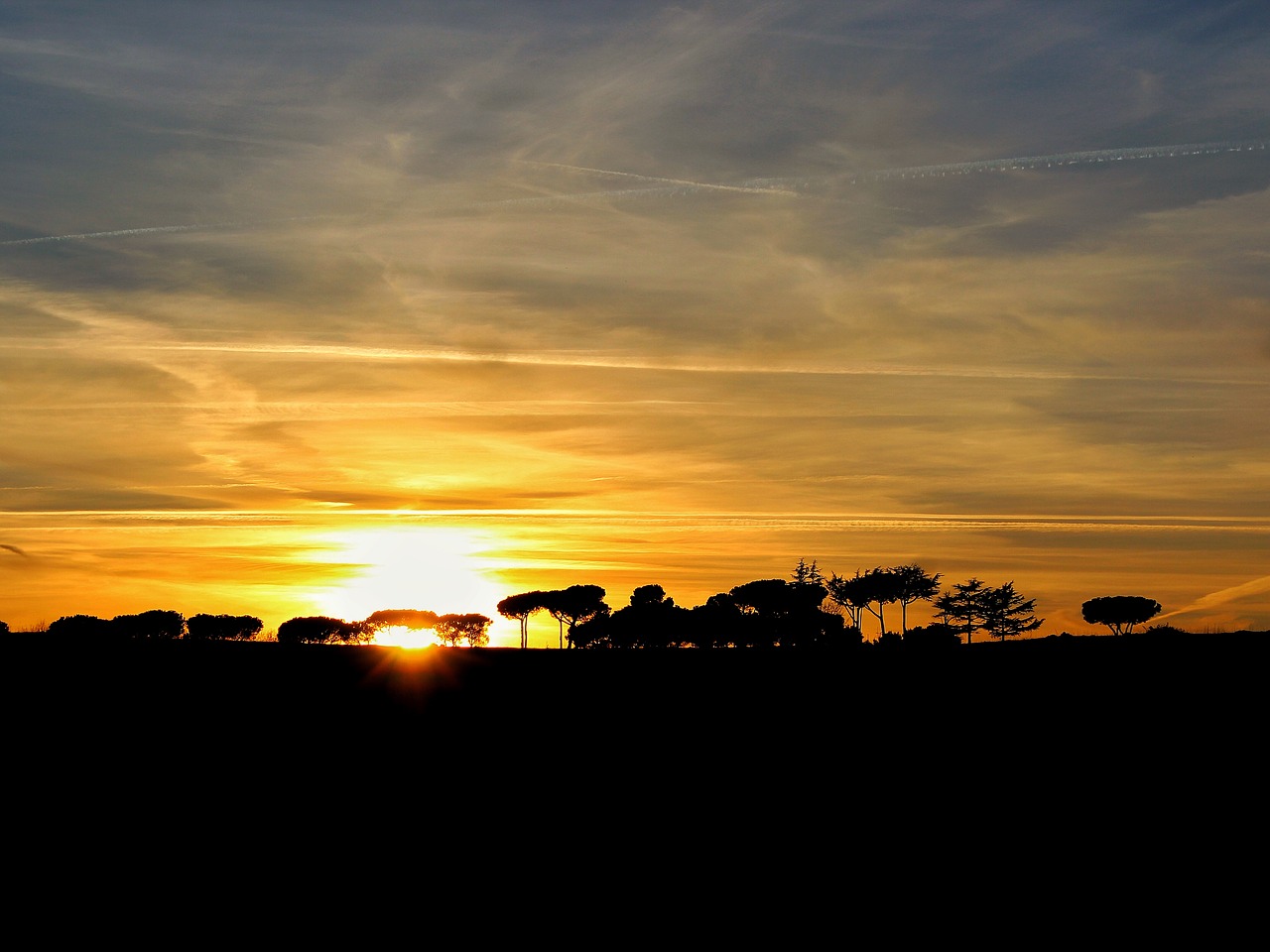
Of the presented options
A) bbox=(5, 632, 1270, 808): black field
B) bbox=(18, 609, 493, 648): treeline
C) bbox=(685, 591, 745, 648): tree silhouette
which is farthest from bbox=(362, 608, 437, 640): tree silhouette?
bbox=(5, 632, 1270, 808): black field

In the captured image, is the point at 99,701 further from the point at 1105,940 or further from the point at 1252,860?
the point at 1252,860

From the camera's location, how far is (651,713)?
25453 mm

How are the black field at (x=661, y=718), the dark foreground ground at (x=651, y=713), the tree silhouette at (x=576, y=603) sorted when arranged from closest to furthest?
1. the black field at (x=661, y=718)
2. the dark foreground ground at (x=651, y=713)
3. the tree silhouette at (x=576, y=603)

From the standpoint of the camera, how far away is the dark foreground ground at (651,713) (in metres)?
22.5

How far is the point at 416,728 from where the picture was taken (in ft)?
80.6

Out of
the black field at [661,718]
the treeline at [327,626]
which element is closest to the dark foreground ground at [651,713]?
the black field at [661,718]

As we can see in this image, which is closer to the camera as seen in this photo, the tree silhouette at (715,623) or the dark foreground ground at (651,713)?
the dark foreground ground at (651,713)

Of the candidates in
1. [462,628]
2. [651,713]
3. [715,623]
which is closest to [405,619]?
[462,628]

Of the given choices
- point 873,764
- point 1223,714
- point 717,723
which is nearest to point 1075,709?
point 1223,714

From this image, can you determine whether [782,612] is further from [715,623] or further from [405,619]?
[405,619]

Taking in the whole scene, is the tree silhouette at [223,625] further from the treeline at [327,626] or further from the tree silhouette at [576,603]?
the tree silhouette at [576,603]

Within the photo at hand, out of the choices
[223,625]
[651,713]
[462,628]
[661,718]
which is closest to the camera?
[661,718]

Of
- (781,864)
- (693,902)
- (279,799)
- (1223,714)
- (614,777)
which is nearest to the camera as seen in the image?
(693,902)

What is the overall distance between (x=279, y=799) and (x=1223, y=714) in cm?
1922
